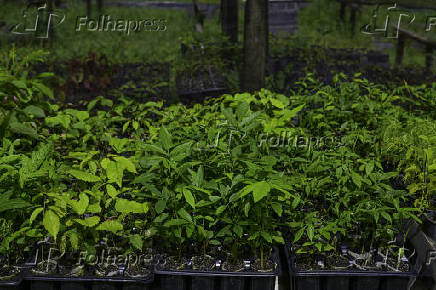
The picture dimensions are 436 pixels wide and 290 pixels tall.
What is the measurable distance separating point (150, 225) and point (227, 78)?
4.37 meters

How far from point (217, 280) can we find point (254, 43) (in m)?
3.64

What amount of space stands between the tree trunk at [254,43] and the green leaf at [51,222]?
3614 mm

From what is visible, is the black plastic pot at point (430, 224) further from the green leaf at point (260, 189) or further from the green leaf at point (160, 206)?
the green leaf at point (160, 206)

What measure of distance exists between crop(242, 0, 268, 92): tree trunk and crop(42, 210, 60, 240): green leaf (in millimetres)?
3614

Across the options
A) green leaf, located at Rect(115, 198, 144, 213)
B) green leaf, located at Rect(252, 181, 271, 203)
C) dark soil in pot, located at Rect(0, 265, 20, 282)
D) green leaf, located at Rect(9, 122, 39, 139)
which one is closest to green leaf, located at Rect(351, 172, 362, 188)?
green leaf, located at Rect(252, 181, 271, 203)

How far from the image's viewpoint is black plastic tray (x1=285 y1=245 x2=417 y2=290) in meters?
2.34

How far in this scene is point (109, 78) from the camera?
21.4 feet

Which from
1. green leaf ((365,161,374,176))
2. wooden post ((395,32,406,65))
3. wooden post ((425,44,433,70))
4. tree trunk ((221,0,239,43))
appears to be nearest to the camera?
green leaf ((365,161,374,176))

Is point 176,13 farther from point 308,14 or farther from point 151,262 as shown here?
point 151,262

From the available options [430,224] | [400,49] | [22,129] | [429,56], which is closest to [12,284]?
[22,129]

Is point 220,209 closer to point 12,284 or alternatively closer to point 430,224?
point 12,284

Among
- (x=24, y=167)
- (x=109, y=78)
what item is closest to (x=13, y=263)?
(x=24, y=167)

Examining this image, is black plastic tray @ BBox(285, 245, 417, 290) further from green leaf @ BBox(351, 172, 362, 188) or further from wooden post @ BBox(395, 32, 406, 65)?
wooden post @ BBox(395, 32, 406, 65)

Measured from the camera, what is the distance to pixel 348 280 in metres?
2.38
